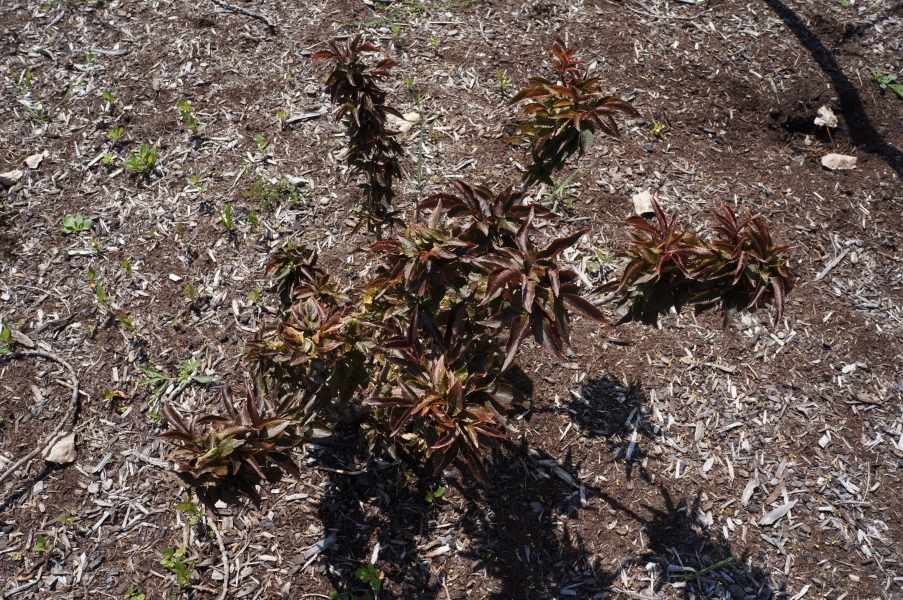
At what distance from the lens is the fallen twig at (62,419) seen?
3.13 m

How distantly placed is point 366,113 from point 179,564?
249cm

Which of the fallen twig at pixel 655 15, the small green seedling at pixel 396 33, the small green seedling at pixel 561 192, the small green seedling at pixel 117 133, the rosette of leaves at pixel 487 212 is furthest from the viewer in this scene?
the fallen twig at pixel 655 15

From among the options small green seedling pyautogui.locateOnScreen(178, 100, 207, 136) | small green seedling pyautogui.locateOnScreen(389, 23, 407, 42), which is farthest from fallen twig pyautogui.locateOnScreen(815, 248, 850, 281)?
small green seedling pyautogui.locateOnScreen(178, 100, 207, 136)

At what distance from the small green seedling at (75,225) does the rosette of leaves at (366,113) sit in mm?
2039

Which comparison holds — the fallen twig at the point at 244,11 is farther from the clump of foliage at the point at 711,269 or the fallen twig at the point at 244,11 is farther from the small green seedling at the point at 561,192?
the clump of foliage at the point at 711,269

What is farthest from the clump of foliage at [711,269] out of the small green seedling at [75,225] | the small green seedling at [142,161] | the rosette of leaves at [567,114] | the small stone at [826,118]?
the small green seedling at [75,225]

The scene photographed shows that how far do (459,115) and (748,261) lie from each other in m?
2.76

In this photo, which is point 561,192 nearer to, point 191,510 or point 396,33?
point 396,33

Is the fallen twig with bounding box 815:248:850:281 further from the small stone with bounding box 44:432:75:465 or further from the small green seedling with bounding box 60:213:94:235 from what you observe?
the small green seedling with bounding box 60:213:94:235

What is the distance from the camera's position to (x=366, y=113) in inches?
120

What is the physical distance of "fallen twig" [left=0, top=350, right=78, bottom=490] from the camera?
3.13 meters

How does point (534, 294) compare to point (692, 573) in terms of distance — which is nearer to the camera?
point (534, 294)

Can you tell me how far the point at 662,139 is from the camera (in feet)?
13.9

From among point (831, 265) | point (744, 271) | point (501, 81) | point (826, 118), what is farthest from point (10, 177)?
point (826, 118)
